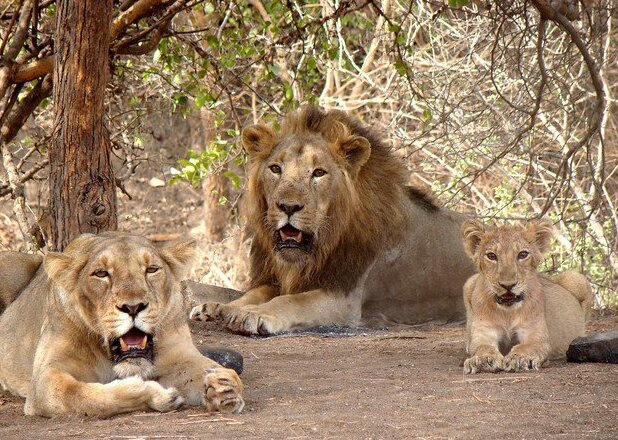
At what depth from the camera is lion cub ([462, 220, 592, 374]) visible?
5227mm

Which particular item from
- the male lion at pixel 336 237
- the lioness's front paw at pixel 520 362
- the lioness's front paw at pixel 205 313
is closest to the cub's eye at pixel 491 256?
the lioness's front paw at pixel 520 362

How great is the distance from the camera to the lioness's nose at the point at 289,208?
6.80 m

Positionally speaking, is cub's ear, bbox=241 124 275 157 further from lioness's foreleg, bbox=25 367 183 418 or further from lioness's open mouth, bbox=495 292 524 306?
lioness's foreleg, bbox=25 367 183 418

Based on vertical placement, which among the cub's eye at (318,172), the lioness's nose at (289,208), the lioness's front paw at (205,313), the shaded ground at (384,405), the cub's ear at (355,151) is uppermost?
the cub's ear at (355,151)

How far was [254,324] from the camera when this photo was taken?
676cm

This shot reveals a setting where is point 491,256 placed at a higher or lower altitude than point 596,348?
higher

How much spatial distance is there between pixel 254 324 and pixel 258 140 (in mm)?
1298

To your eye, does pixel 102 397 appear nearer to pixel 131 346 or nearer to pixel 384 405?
pixel 131 346

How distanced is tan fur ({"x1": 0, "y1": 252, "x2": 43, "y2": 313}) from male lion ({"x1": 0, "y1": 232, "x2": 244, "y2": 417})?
2.63 feet

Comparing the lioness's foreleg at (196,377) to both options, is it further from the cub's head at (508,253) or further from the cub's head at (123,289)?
the cub's head at (508,253)

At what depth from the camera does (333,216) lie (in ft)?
23.4

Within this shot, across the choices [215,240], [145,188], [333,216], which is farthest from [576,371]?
[145,188]

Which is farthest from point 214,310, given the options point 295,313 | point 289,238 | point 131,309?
point 131,309

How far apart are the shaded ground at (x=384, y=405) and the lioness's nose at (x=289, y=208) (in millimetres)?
1108
